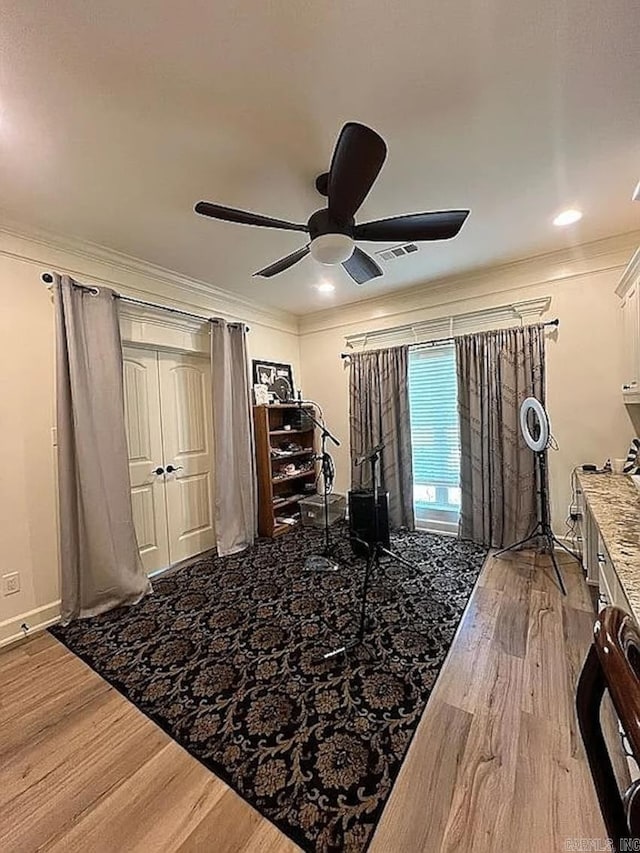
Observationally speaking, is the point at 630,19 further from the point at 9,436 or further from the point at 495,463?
the point at 9,436

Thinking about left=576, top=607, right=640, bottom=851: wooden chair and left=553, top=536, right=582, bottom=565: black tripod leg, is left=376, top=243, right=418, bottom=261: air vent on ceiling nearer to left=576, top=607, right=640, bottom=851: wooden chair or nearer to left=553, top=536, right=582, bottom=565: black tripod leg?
left=553, top=536, right=582, bottom=565: black tripod leg

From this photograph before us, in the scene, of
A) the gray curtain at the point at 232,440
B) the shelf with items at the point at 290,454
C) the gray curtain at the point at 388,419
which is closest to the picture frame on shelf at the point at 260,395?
the gray curtain at the point at 232,440

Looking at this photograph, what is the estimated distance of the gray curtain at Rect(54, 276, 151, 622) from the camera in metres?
2.64

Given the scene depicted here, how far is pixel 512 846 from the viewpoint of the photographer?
1188 millimetres

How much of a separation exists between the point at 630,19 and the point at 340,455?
4.06 meters

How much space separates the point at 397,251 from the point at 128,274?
230cm

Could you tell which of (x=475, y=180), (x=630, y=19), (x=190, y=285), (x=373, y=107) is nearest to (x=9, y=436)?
(x=190, y=285)

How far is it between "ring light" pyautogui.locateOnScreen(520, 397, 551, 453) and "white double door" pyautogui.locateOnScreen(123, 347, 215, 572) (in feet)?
9.94

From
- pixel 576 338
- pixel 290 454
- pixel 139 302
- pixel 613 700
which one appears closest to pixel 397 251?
pixel 576 338

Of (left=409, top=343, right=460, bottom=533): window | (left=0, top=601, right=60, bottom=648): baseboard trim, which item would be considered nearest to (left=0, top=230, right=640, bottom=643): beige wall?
(left=0, top=601, right=60, bottom=648): baseboard trim

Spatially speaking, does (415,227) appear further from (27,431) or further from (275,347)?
(275,347)

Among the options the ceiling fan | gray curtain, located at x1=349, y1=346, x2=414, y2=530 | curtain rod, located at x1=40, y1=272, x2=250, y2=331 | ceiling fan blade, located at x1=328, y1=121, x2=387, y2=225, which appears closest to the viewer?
ceiling fan blade, located at x1=328, y1=121, x2=387, y2=225

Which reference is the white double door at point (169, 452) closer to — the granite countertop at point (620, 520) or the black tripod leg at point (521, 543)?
the black tripod leg at point (521, 543)

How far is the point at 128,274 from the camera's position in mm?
3170
